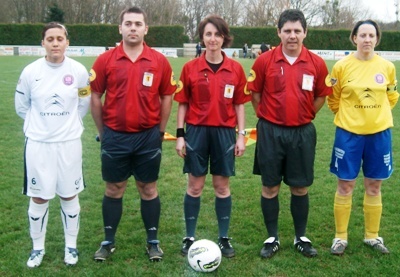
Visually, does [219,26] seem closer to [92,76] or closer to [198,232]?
[92,76]

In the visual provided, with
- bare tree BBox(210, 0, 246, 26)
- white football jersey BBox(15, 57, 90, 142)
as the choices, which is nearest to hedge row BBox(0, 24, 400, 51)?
bare tree BBox(210, 0, 246, 26)

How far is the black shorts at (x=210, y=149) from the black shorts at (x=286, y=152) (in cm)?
26

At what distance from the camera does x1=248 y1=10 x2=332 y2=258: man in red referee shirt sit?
152 inches

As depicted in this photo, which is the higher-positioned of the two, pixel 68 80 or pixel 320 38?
pixel 320 38

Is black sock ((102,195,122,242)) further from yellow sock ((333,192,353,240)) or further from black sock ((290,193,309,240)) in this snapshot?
yellow sock ((333,192,353,240))

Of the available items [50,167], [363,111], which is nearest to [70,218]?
[50,167]

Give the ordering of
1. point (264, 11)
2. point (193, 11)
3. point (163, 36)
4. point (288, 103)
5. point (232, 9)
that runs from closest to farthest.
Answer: point (288, 103) < point (163, 36) < point (264, 11) < point (232, 9) < point (193, 11)

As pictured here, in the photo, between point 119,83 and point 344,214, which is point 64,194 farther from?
point 344,214

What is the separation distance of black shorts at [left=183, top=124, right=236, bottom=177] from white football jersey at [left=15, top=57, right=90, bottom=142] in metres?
0.94

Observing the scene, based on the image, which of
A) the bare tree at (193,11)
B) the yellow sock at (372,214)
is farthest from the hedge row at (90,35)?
the yellow sock at (372,214)

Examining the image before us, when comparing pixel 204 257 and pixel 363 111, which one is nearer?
pixel 204 257

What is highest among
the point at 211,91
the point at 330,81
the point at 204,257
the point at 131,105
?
the point at 330,81

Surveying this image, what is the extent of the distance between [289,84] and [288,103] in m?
0.15

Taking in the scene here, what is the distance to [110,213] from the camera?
404 centimetres
